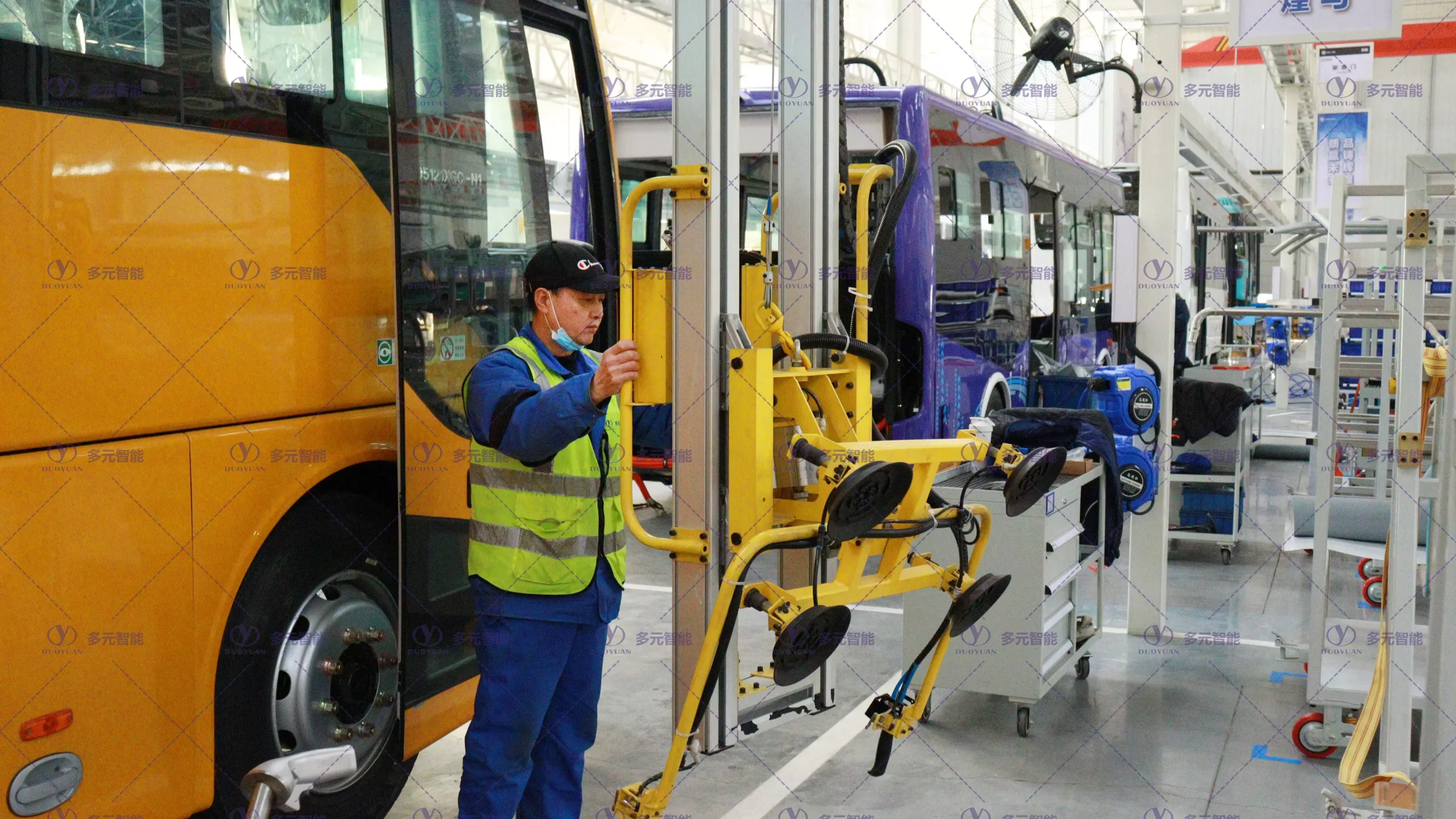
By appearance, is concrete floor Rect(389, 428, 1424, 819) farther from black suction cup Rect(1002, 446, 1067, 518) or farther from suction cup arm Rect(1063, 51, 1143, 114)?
suction cup arm Rect(1063, 51, 1143, 114)

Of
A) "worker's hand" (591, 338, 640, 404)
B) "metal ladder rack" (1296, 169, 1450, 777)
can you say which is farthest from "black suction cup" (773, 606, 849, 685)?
"metal ladder rack" (1296, 169, 1450, 777)

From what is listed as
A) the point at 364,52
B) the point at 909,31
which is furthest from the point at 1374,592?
the point at 909,31

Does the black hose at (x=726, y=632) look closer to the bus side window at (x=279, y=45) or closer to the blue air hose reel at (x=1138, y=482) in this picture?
the bus side window at (x=279, y=45)

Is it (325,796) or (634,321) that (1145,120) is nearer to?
(634,321)

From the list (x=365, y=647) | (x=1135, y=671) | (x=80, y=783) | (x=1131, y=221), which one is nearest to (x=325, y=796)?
(x=365, y=647)

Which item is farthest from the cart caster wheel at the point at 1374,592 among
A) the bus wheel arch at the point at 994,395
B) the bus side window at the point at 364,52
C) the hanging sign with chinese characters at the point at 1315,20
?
the bus side window at the point at 364,52

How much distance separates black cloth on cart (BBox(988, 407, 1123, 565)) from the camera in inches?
203

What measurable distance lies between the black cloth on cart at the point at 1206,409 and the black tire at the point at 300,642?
5312mm

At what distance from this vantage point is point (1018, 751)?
173 inches

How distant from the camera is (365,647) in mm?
3562

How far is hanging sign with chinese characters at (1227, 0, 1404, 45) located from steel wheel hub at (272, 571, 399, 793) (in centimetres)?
392

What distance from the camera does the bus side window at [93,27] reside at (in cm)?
256

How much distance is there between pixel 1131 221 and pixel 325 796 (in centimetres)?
429

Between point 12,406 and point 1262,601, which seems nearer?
point 12,406
